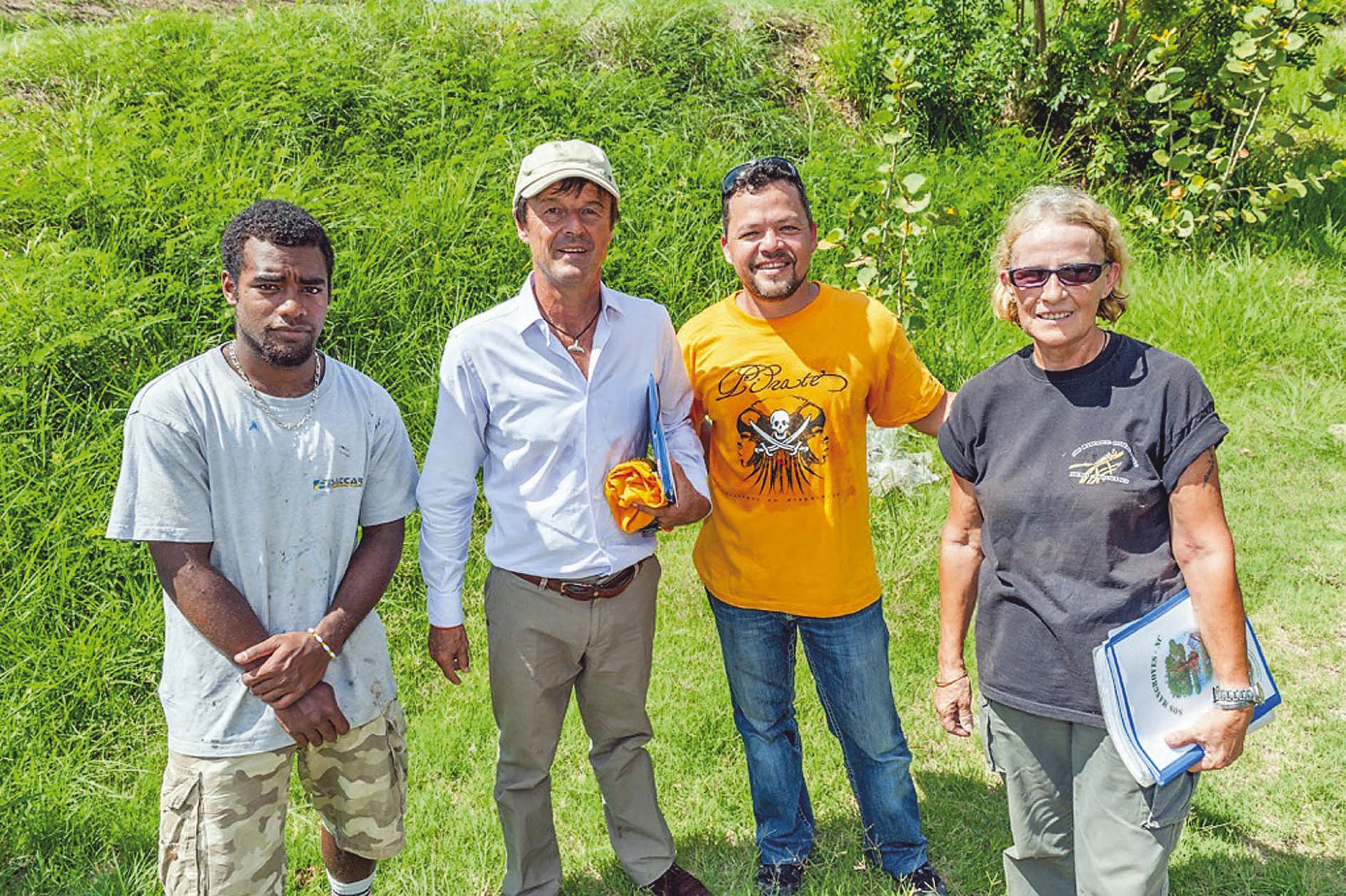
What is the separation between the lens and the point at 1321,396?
614cm

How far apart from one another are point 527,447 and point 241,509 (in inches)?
29.6

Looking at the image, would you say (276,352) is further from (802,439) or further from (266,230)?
(802,439)

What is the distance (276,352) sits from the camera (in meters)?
2.41

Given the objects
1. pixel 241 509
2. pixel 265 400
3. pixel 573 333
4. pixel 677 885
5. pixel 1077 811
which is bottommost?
pixel 677 885

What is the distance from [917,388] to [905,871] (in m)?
1.52

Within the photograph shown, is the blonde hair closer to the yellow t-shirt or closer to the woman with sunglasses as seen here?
the woman with sunglasses

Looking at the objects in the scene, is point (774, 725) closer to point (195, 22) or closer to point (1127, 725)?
point (1127, 725)

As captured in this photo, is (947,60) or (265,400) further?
(947,60)

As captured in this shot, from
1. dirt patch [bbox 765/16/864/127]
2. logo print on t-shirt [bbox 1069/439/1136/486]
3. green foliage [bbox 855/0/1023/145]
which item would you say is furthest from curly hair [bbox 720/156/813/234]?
dirt patch [bbox 765/16/864/127]

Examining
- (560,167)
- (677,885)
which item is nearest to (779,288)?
(560,167)

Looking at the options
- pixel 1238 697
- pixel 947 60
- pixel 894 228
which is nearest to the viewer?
pixel 1238 697

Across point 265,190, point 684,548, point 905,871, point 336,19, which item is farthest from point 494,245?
point 905,871

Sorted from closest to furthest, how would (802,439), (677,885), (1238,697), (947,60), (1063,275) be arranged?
(1238,697) → (1063,275) → (802,439) → (677,885) → (947,60)

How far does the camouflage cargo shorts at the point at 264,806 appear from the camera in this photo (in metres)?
2.38
